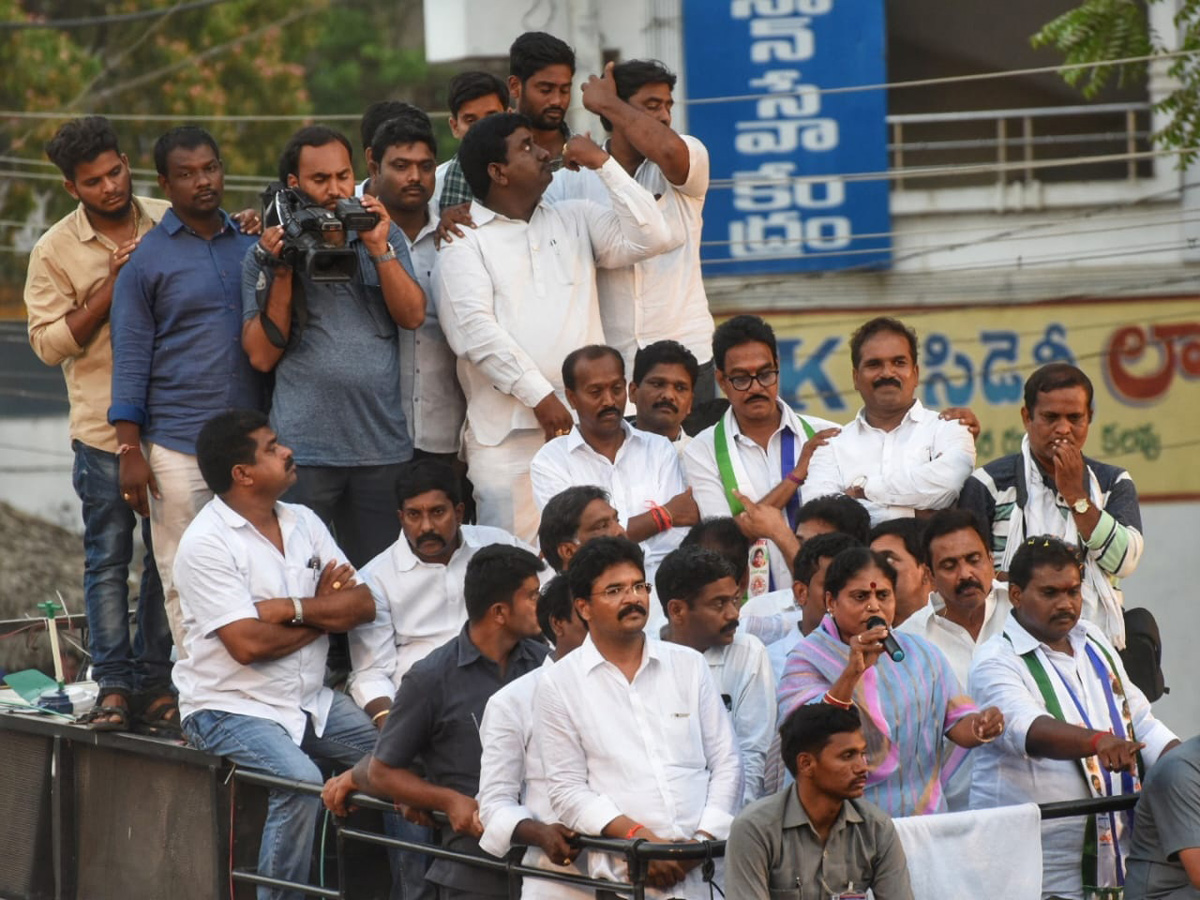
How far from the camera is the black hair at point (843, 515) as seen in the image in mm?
7340

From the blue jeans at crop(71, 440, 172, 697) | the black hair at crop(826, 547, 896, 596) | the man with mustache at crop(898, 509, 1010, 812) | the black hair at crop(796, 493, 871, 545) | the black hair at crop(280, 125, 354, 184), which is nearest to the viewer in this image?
the black hair at crop(826, 547, 896, 596)

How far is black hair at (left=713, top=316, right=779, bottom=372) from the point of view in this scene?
7.88 m

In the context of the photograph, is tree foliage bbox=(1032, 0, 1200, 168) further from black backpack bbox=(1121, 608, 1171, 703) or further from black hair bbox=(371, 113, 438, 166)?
black backpack bbox=(1121, 608, 1171, 703)

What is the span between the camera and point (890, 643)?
20.4ft

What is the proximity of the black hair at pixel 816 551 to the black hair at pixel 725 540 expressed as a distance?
0.34 metres

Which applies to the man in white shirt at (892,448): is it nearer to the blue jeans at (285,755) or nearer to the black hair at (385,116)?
the blue jeans at (285,755)

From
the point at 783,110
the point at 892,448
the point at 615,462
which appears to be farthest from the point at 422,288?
the point at 783,110

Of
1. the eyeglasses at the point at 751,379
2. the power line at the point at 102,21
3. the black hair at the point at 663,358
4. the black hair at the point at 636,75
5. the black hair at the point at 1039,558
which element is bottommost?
the black hair at the point at 1039,558

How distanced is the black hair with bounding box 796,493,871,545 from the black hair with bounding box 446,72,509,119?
8.13ft

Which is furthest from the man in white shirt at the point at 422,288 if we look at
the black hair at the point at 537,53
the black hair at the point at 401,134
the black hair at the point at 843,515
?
the black hair at the point at 843,515

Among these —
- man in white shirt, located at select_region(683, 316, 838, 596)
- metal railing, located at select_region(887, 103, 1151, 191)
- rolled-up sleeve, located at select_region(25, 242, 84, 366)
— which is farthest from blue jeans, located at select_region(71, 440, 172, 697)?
metal railing, located at select_region(887, 103, 1151, 191)

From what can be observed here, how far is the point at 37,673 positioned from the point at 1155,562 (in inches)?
392

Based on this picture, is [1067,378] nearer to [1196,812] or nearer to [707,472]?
[707,472]

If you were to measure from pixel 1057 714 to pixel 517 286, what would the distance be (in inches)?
113
